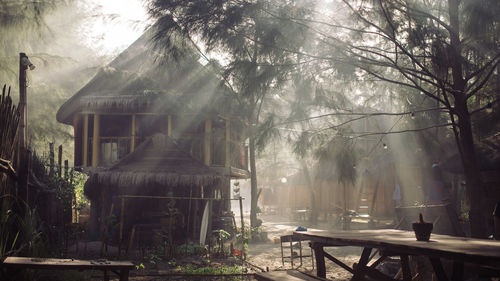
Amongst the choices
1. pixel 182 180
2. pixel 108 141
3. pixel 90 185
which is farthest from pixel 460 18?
pixel 108 141

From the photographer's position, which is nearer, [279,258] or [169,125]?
[279,258]

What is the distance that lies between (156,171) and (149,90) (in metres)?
3.41

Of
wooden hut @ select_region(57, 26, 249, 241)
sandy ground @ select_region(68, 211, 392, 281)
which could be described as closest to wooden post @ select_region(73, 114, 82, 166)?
wooden hut @ select_region(57, 26, 249, 241)

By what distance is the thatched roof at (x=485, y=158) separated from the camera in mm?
10648

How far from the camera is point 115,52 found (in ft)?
102

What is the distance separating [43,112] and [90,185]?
10520 mm

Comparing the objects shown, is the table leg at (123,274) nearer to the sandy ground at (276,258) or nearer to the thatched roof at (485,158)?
the sandy ground at (276,258)

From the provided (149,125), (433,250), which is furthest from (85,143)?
(433,250)

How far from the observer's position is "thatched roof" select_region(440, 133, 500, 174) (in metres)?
10.6

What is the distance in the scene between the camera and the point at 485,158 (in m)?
10.9

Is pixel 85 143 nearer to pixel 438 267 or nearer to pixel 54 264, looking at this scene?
pixel 54 264

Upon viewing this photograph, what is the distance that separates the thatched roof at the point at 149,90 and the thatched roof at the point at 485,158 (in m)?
6.67

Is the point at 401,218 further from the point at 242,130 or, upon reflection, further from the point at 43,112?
the point at 43,112

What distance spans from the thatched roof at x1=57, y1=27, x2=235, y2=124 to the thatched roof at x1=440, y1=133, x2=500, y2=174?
21.9 feet
